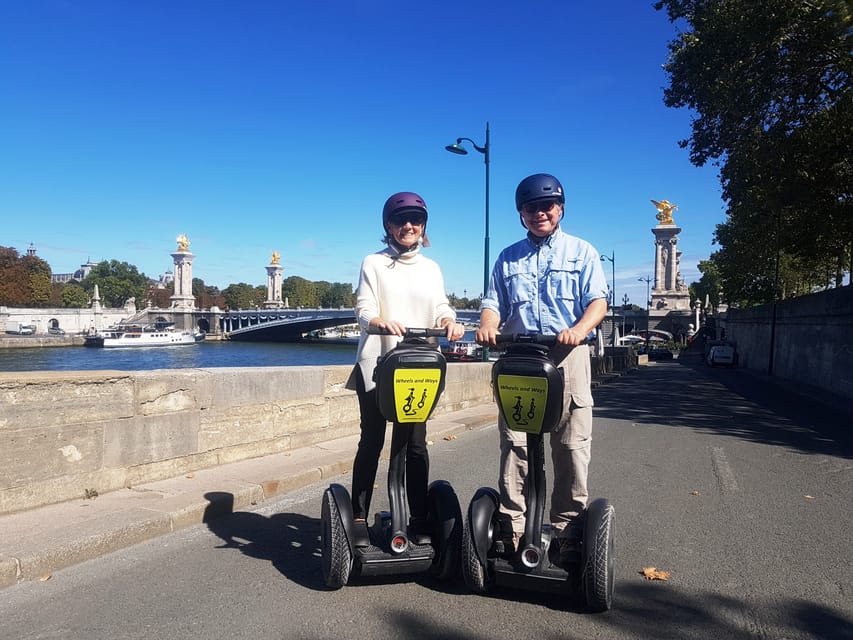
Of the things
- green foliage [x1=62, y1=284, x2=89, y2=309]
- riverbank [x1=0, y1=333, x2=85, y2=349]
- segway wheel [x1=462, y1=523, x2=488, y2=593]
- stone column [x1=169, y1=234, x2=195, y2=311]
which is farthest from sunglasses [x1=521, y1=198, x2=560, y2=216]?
green foliage [x1=62, y1=284, x2=89, y2=309]

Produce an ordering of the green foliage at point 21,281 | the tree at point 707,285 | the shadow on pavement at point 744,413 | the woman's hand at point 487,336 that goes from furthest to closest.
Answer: the tree at point 707,285
the green foliage at point 21,281
the shadow on pavement at point 744,413
the woman's hand at point 487,336

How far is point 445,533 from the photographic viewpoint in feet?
11.1

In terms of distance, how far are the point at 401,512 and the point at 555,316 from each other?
1.32 m

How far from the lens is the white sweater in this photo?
3.64 meters

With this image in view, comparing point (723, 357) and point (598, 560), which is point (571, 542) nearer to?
point (598, 560)

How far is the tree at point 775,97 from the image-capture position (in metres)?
13.0

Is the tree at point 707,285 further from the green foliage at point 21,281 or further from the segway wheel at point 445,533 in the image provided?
the segway wheel at point 445,533

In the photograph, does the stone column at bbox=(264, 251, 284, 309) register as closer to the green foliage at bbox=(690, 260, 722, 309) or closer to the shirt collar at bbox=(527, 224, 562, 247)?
the green foliage at bbox=(690, 260, 722, 309)

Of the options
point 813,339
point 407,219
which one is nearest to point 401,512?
point 407,219

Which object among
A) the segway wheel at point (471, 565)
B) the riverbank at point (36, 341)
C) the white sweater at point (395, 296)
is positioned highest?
the white sweater at point (395, 296)

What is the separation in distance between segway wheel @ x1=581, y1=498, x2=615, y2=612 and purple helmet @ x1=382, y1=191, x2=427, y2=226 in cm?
185

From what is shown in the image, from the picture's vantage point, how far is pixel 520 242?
3.69m

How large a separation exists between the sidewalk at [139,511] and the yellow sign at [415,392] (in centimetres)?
220

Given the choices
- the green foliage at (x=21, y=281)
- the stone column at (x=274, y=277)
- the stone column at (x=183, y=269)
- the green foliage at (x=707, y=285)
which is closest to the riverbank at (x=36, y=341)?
the green foliage at (x=21, y=281)
